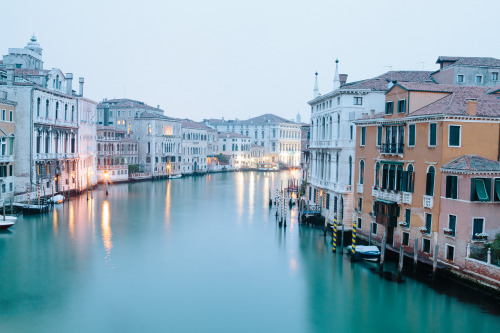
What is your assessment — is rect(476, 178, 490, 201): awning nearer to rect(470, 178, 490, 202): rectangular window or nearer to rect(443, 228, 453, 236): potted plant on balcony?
rect(470, 178, 490, 202): rectangular window

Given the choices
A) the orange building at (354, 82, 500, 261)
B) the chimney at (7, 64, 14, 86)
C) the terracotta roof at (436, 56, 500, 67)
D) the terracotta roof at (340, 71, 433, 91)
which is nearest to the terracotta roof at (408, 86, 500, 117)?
the orange building at (354, 82, 500, 261)

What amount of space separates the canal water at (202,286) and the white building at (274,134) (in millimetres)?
47137

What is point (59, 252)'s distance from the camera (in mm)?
14867

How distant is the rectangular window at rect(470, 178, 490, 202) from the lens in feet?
37.5

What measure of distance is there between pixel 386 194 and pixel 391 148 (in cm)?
135

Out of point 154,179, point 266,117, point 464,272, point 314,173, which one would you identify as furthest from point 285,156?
point 464,272

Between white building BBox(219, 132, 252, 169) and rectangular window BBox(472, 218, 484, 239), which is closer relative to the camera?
rectangular window BBox(472, 218, 484, 239)

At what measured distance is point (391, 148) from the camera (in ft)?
46.5

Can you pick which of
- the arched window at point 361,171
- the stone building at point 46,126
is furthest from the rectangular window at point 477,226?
the stone building at point 46,126

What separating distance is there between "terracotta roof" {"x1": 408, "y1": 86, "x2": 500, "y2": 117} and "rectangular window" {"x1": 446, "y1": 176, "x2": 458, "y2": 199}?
158cm

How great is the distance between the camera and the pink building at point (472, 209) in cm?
1137

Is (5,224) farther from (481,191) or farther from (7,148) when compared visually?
(481,191)

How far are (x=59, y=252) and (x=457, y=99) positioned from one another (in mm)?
12056

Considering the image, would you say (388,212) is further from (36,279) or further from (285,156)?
(285,156)
